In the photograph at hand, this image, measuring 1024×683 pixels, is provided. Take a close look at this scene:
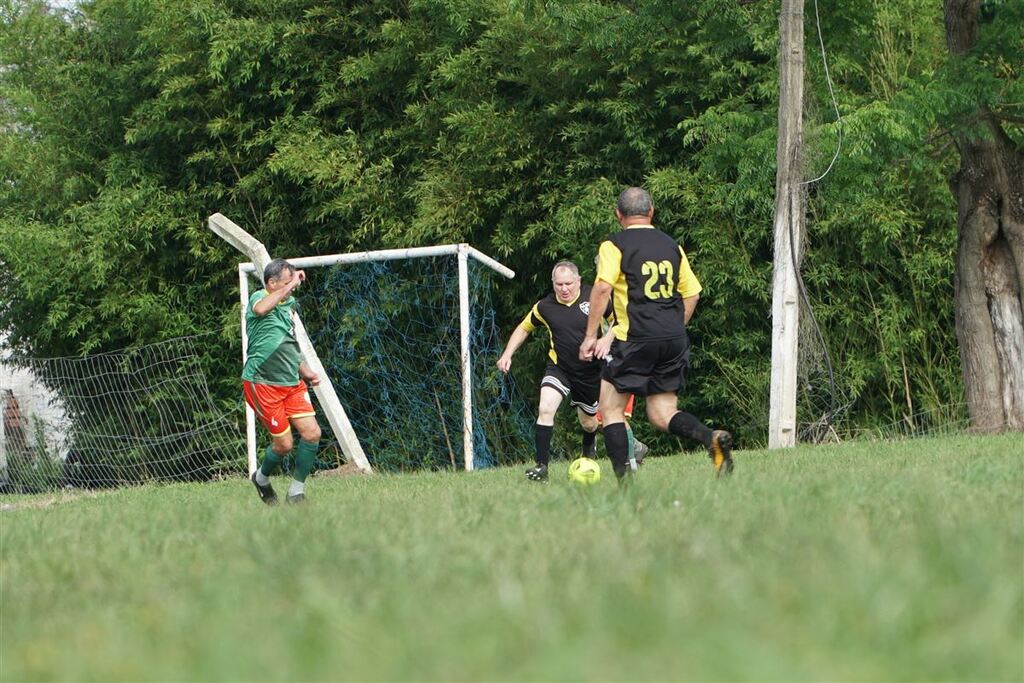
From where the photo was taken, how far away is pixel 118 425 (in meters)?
18.3

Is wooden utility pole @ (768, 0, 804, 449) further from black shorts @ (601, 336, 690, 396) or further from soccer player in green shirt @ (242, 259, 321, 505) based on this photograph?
soccer player in green shirt @ (242, 259, 321, 505)

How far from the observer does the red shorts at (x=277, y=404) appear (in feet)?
29.4

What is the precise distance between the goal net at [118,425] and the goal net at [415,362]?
6.03ft

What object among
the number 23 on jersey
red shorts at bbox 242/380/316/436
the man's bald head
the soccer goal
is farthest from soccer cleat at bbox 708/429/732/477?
the soccer goal

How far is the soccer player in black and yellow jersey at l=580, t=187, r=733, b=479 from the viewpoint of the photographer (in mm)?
7723

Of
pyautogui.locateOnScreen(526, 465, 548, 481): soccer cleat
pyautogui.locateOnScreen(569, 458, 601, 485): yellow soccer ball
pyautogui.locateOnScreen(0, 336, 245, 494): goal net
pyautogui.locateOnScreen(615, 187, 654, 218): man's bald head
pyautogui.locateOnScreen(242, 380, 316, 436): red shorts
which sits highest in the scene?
pyautogui.locateOnScreen(615, 187, 654, 218): man's bald head

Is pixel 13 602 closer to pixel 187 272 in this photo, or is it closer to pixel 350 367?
pixel 350 367

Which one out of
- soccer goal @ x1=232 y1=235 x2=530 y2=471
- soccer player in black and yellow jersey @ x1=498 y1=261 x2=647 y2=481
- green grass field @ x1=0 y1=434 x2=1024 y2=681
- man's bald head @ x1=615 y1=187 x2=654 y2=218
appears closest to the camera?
green grass field @ x1=0 y1=434 x2=1024 y2=681

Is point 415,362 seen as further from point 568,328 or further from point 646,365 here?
point 646,365

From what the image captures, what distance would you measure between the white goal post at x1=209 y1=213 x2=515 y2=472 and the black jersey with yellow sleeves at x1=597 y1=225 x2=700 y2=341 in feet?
20.4

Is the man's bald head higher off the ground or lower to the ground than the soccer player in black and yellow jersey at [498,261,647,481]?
higher

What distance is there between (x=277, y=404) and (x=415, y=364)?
7.29 m

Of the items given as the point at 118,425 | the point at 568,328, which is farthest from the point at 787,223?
the point at 118,425

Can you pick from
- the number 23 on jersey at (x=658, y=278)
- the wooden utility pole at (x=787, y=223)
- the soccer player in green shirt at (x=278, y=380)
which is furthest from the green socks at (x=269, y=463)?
the wooden utility pole at (x=787, y=223)
